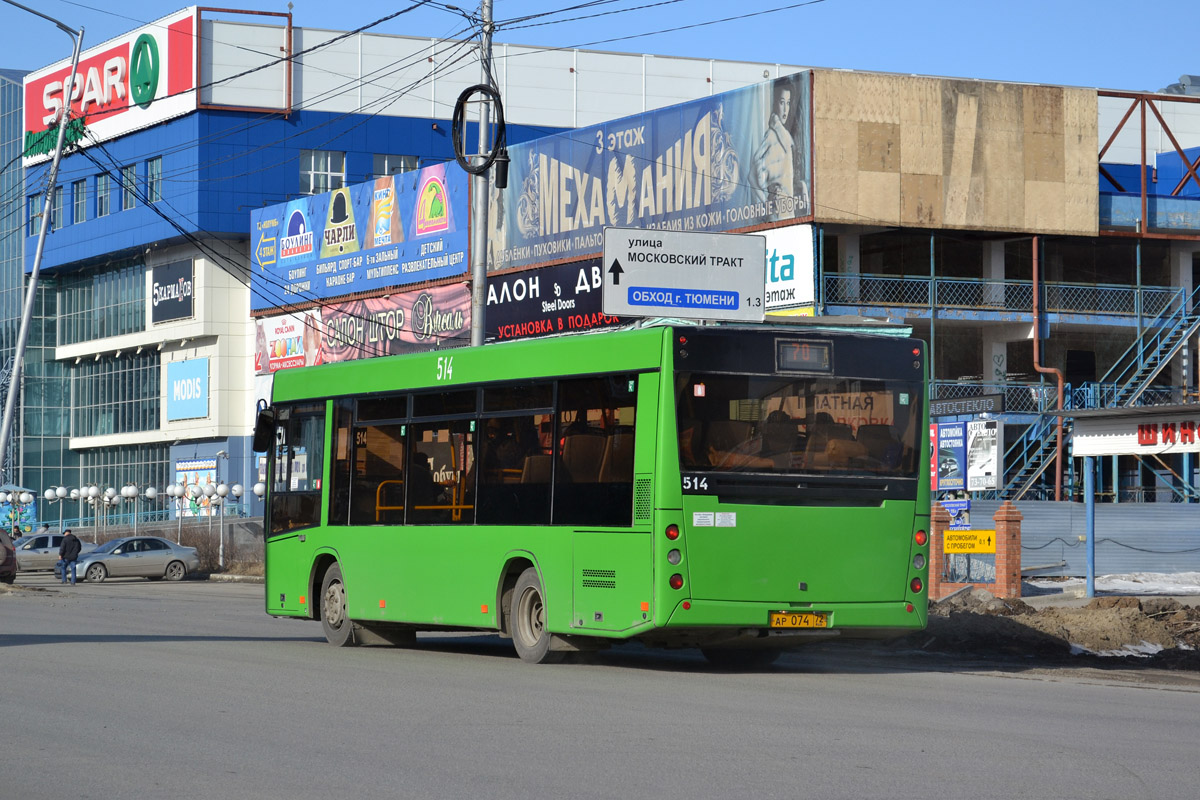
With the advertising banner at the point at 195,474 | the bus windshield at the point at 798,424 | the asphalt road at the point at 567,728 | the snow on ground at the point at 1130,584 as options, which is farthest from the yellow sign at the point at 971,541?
the advertising banner at the point at 195,474

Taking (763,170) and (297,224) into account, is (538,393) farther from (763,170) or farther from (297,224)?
(297,224)

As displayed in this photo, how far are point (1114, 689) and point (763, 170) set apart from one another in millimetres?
29860

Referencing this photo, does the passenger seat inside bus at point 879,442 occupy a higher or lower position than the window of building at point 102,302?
lower

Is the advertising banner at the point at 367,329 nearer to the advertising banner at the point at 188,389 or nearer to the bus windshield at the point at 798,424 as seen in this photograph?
the advertising banner at the point at 188,389

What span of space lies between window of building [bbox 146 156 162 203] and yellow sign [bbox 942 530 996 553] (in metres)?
54.4

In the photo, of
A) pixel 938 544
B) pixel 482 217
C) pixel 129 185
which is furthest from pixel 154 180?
pixel 938 544

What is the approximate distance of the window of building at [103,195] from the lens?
80250 mm

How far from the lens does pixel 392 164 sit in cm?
7719

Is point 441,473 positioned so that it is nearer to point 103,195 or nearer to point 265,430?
point 265,430

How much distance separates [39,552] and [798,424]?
42.4 meters

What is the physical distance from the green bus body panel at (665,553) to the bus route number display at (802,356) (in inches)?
43.4

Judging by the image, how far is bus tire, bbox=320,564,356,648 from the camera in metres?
19.0

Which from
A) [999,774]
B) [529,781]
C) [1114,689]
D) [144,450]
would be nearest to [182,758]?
[529,781]

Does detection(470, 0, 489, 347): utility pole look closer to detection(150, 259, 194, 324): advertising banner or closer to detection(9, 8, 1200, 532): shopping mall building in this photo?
detection(9, 8, 1200, 532): shopping mall building
